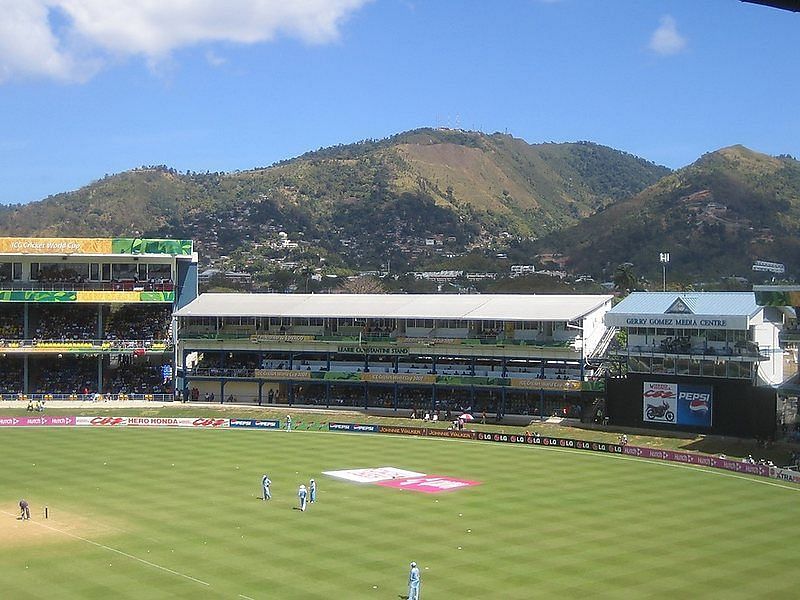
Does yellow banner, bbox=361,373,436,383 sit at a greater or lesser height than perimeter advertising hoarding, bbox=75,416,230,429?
greater

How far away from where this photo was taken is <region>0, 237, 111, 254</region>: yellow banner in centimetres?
9162

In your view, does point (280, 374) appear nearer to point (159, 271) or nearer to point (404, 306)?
point (404, 306)

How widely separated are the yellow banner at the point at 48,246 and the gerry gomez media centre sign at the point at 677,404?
50223mm

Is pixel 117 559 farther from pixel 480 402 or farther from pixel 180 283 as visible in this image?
pixel 180 283

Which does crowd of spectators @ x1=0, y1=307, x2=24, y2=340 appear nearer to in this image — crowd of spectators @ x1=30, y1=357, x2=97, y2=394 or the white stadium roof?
crowd of spectators @ x1=30, y1=357, x2=97, y2=394

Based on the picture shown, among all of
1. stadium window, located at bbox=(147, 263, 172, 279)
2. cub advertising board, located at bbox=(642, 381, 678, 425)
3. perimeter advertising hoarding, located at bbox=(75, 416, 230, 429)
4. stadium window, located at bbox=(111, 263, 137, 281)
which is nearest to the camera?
cub advertising board, located at bbox=(642, 381, 678, 425)

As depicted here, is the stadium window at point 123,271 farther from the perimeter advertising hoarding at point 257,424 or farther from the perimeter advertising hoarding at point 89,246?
the perimeter advertising hoarding at point 257,424

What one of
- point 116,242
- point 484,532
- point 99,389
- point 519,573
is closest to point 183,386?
point 99,389

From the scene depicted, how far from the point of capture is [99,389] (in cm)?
9138

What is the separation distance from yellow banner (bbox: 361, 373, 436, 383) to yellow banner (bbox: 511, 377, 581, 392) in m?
7.45

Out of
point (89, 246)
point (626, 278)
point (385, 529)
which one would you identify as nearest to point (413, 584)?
point (385, 529)

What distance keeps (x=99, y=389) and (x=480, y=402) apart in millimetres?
34300

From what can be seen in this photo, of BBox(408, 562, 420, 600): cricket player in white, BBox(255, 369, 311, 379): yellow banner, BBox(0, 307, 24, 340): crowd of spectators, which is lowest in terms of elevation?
BBox(408, 562, 420, 600): cricket player in white

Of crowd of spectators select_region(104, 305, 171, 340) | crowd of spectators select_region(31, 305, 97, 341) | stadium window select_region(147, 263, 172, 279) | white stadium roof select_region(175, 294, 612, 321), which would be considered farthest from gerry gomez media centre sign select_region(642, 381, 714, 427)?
crowd of spectators select_region(31, 305, 97, 341)
